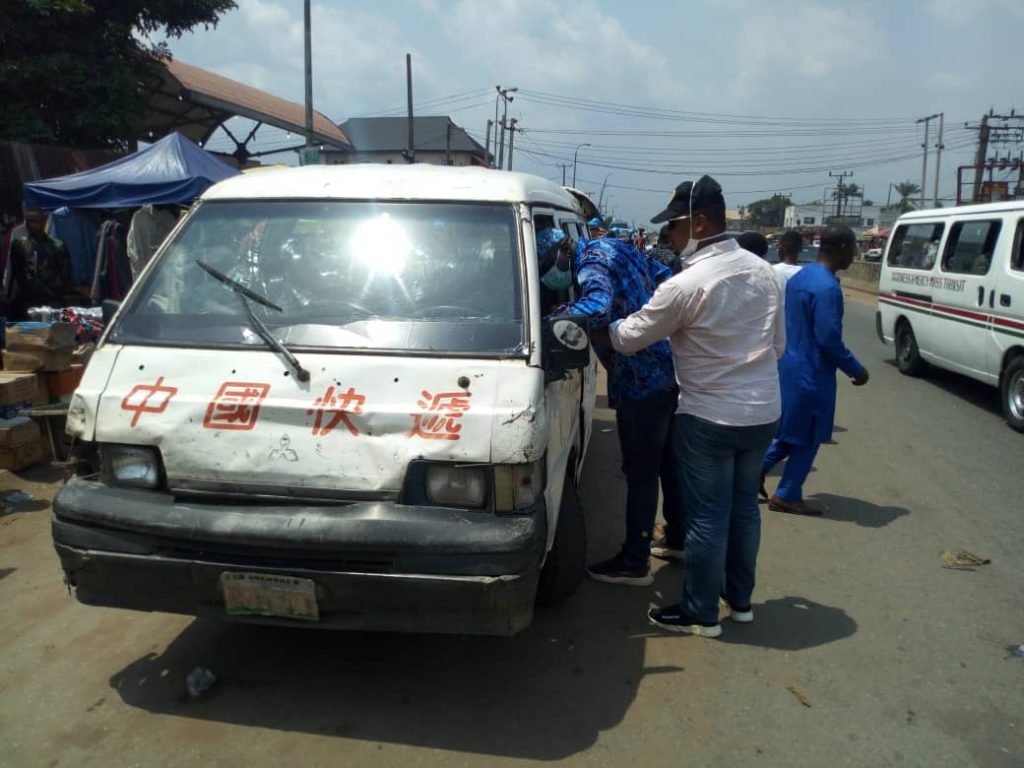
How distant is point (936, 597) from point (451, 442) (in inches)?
112

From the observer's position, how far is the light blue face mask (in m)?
3.46

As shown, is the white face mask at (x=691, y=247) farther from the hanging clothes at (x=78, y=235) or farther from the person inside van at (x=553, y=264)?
the hanging clothes at (x=78, y=235)

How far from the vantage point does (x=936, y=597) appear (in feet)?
12.6

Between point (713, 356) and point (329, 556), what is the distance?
5.60 ft

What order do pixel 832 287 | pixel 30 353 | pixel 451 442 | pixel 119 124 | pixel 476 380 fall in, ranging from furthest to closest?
1. pixel 119 124
2. pixel 30 353
3. pixel 832 287
4. pixel 476 380
5. pixel 451 442

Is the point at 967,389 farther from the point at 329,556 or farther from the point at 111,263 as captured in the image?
the point at 111,263

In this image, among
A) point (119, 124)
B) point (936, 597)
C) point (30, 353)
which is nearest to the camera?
point (936, 597)

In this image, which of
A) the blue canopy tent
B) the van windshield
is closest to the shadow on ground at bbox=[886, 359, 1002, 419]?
the van windshield

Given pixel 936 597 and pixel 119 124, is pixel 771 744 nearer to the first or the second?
pixel 936 597

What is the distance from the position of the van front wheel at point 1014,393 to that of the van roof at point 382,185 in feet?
19.6

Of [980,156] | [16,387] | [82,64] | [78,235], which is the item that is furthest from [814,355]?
[980,156]

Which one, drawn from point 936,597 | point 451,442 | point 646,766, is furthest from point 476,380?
point 936,597

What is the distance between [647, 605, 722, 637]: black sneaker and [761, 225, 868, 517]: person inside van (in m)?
1.58

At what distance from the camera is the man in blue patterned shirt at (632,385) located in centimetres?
337
